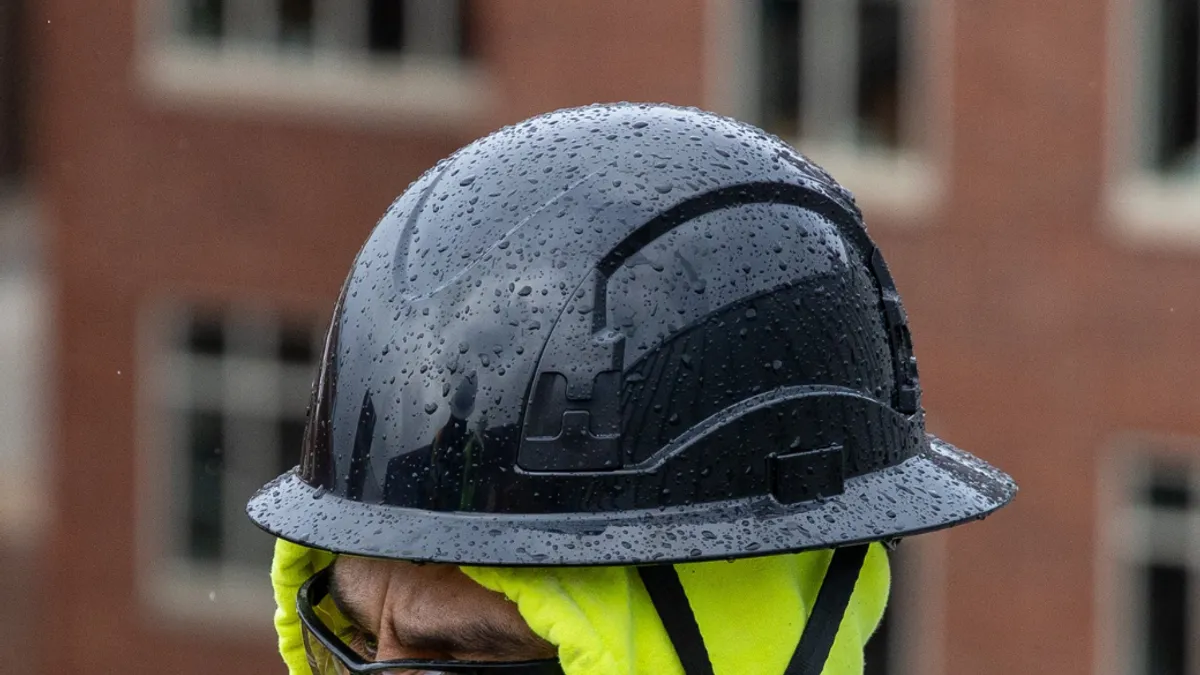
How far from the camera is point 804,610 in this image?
11.2 feet

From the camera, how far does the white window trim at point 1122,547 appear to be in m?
15.3

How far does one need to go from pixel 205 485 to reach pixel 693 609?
52.6ft

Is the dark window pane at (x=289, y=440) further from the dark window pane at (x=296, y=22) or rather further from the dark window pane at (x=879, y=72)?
the dark window pane at (x=879, y=72)

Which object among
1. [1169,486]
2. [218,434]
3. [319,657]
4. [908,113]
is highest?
[319,657]

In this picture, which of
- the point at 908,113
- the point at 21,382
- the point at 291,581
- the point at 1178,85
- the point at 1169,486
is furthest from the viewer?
the point at 21,382

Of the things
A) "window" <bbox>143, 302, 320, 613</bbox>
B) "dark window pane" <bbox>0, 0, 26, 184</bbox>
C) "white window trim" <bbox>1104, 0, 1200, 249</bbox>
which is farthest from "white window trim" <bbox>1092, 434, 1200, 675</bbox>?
"dark window pane" <bbox>0, 0, 26, 184</bbox>

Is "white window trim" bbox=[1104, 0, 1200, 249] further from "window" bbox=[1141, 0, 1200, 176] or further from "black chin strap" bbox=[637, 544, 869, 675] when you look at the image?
"black chin strap" bbox=[637, 544, 869, 675]

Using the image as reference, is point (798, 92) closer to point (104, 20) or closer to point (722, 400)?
point (104, 20)

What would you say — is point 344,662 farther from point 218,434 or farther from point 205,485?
point 205,485

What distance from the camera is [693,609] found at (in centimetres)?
331

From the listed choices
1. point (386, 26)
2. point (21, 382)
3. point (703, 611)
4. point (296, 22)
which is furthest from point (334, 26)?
point (703, 611)

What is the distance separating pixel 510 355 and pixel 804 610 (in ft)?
2.11

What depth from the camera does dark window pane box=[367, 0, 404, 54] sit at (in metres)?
17.8

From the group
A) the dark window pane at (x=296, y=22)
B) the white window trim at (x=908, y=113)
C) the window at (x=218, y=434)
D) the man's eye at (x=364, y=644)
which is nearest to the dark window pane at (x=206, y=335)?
the window at (x=218, y=434)
